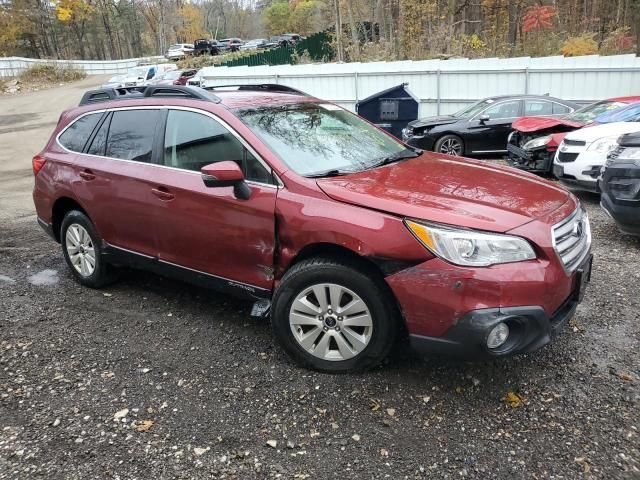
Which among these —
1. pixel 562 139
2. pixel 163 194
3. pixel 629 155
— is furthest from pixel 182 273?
pixel 562 139

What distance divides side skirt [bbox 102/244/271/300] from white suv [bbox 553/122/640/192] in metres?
5.38

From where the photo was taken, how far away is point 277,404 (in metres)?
3.08

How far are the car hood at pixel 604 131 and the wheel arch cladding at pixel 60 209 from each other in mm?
6382

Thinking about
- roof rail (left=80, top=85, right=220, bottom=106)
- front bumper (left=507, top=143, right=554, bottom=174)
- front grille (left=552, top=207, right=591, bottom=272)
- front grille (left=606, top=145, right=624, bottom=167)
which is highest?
roof rail (left=80, top=85, right=220, bottom=106)

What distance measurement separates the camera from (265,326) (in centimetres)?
404

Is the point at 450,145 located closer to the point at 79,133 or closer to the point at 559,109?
the point at 559,109

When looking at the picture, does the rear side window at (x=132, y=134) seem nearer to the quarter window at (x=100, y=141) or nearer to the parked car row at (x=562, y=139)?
the quarter window at (x=100, y=141)

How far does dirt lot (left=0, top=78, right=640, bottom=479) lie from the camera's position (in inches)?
103

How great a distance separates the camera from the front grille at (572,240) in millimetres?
2977

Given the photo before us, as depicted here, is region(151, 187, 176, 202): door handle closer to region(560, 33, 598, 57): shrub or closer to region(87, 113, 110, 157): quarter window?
region(87, 113, 110, 157): quarter window

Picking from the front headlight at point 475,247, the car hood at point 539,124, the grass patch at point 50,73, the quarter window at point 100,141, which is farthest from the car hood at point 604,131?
the grass patch at point 50,73

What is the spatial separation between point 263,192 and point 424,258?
44.9 inches

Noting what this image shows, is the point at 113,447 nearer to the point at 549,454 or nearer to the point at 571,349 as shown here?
the point at 549,454

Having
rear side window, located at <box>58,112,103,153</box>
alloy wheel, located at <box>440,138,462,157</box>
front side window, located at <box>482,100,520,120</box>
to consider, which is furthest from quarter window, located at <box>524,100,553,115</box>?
rear side window, located at <box>58,112,103,153</box>
